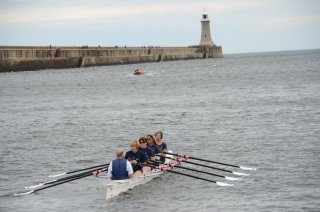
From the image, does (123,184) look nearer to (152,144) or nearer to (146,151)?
(146,151)

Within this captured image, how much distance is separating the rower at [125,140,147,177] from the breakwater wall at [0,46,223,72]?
7959 centimetres

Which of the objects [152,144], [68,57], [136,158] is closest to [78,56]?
[68,57]

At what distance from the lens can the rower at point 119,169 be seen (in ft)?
59.3

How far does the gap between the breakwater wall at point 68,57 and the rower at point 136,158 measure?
7959cm

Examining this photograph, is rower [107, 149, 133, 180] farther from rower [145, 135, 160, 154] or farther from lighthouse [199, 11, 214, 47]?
lighthouse [199, 11, 214, 47]

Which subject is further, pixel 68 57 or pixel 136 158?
pixel 68 57

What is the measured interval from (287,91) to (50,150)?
34.3 m

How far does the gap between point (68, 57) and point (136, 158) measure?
96.9 meters

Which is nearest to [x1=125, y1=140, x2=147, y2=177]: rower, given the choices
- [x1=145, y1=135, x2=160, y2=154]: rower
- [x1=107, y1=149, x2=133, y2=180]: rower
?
[x1=107, y1=149, x2=133, y2=180]: rower

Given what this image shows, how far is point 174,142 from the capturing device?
30.0 metres

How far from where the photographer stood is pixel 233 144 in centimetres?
2850

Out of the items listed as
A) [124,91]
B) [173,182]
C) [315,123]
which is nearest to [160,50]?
[124,91]

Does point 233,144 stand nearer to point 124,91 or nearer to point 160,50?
point 124,91

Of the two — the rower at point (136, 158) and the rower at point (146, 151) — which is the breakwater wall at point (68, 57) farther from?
the rower at point (136, 158)
